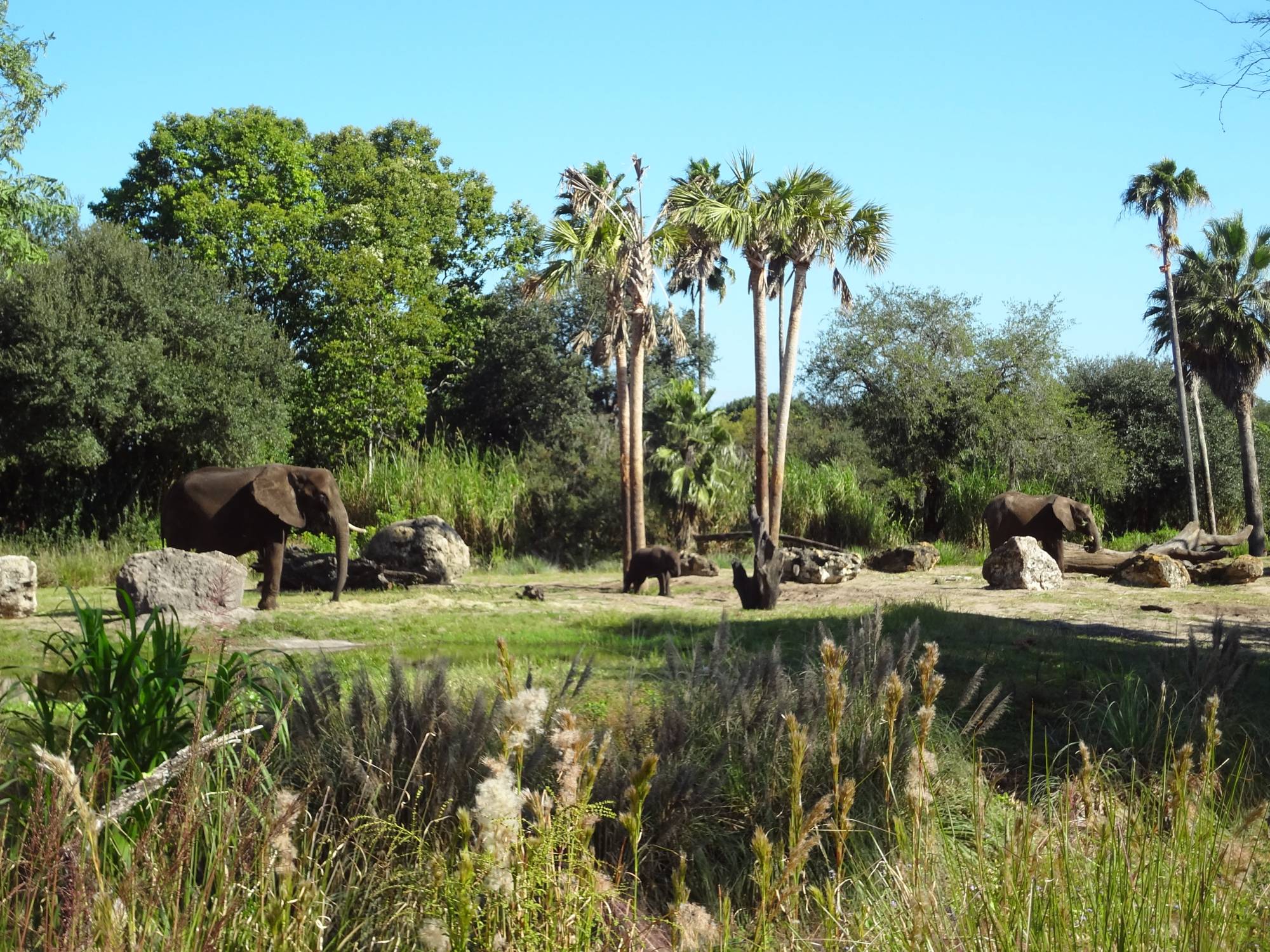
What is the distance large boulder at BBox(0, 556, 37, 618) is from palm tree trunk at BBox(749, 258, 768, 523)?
14792 millimetres

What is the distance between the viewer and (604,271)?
22.0 meters

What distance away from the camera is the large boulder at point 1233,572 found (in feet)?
58.5

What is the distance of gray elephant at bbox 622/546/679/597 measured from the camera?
1658 cm

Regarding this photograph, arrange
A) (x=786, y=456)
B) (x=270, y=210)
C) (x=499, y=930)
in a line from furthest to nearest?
1. (x=270, y=210)
2. (x=786, y=456)
3. (x=499, y=930)

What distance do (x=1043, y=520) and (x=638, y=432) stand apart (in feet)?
23.3

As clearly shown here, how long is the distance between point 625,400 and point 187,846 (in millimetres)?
19473

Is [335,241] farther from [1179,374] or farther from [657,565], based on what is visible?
[1179,374]

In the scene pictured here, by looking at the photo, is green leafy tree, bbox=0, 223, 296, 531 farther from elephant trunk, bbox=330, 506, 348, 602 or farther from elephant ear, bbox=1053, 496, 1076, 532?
elephant ear, bbox=1053, 496, 1076, 532

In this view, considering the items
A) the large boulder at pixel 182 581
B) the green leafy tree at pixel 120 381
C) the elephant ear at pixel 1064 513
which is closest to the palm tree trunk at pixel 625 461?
the elephant ear at pixel 1064 513

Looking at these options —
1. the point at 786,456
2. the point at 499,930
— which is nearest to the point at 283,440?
the point at 786,456

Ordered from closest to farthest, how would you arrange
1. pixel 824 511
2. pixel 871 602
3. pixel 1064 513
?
pixel 871 602
pixel 1064 513
pixel 824 511

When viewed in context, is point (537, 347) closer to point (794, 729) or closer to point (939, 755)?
point (939, 755)

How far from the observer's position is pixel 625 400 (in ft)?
70.1

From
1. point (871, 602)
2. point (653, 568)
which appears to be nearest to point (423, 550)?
point (653, 568)
